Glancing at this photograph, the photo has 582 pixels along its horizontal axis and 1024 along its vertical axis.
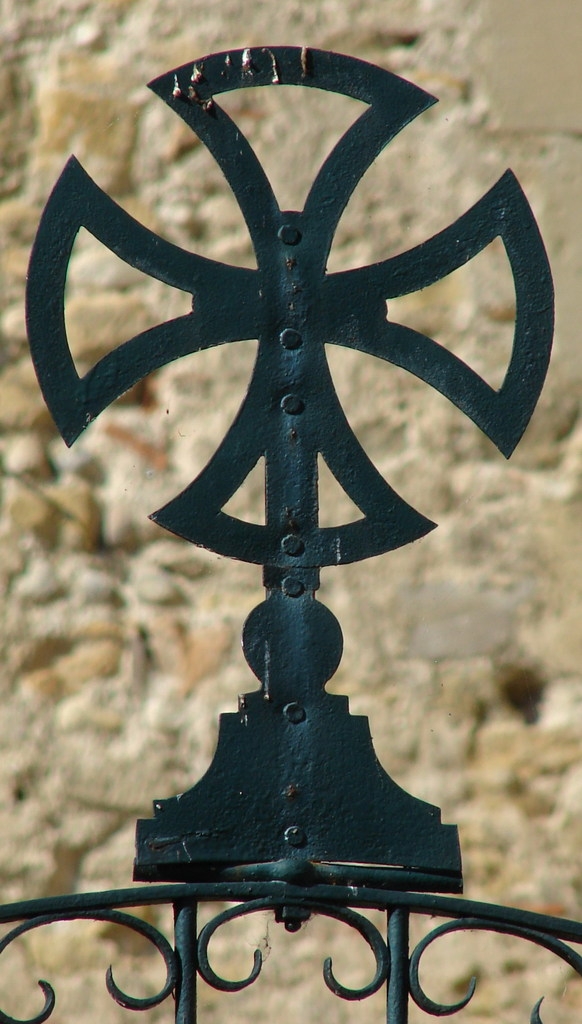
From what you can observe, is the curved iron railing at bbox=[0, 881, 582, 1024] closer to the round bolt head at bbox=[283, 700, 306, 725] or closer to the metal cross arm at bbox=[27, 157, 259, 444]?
the round bolt head at bbox=[283, 700, 306, 725]

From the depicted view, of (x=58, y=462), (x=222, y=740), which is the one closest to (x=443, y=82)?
(x=58, y=462)

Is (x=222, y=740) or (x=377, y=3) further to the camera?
(x=377, y=3)

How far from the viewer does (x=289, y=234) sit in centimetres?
107

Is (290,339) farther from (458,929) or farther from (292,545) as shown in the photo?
(458,929)

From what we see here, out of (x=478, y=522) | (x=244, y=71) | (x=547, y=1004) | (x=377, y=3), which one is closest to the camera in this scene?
(x=244, y=71)

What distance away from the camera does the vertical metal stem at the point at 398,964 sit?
0.97m

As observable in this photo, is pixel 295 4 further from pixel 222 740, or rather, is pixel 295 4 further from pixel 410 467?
pixel 222 740

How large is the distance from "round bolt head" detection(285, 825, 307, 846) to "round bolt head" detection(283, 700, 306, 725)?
0.07 m

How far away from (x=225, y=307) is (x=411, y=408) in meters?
1.08

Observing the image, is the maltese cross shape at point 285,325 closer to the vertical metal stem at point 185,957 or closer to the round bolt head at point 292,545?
the round bolt head at point 292,545

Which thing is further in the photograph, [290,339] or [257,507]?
[257,507]

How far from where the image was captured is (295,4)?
223 cm

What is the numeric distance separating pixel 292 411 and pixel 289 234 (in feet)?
0.42

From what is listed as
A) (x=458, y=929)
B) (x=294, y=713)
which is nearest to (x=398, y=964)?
(x=458, y=929)
